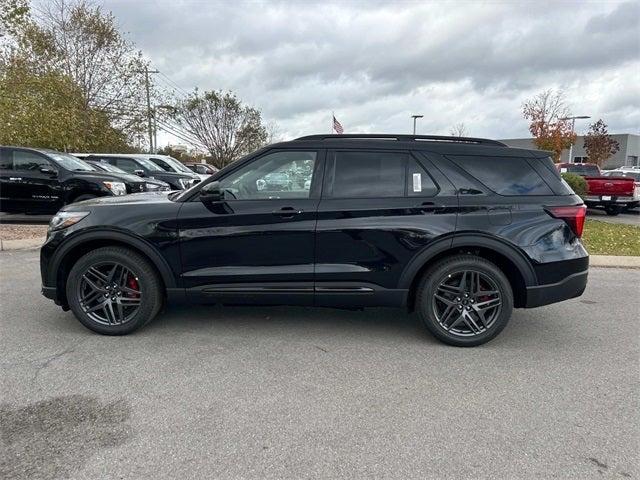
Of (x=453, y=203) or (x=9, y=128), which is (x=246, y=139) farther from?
(x=453, y=203)

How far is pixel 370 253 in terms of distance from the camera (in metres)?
3.75

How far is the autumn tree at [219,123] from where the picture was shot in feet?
94.6

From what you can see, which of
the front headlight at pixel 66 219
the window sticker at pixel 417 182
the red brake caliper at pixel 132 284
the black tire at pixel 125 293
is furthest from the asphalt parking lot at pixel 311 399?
the window sticker at pixel 417 182

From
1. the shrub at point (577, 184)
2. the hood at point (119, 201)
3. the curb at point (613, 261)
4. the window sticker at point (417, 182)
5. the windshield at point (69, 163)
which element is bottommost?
the curb at point (613, 261)

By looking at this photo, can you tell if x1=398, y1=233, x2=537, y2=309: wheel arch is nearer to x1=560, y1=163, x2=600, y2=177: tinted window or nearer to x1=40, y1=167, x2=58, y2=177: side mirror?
x1=40, y1=167, x2=58, y2=177: side mirror

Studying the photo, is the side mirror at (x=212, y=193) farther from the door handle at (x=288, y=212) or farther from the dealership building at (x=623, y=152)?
the dealership building at (x=623, y=152)

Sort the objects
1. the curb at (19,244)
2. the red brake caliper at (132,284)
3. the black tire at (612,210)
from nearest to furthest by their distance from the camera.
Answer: the red brake caliper at (132,284) → the curb at (19,244) → the black tire at (612,210)

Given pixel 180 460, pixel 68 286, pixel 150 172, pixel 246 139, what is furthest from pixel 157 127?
pixel 180 460

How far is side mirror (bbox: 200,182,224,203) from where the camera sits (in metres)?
3.75

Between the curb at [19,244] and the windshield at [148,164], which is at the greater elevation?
Answer: the windshield at [148,164]

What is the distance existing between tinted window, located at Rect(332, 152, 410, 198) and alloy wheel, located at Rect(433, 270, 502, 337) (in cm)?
89

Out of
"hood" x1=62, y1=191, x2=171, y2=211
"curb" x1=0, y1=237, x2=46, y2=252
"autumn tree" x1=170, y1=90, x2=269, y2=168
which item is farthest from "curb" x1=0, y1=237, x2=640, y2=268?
"autumn tree" x1=170, y1=90, x2=269, y2=168

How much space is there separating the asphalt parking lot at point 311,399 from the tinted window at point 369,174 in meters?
1.31

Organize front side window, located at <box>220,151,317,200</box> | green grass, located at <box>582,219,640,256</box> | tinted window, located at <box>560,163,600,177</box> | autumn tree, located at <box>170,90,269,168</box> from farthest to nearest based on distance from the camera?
autumn tree, located at <box>170,90,269,168</box>, tinted window, located at <box>560,163,600,177</box>, green grass, located at <box>582,219,640,256</box>, front side window, located at <box>220,151,317,200</box>
